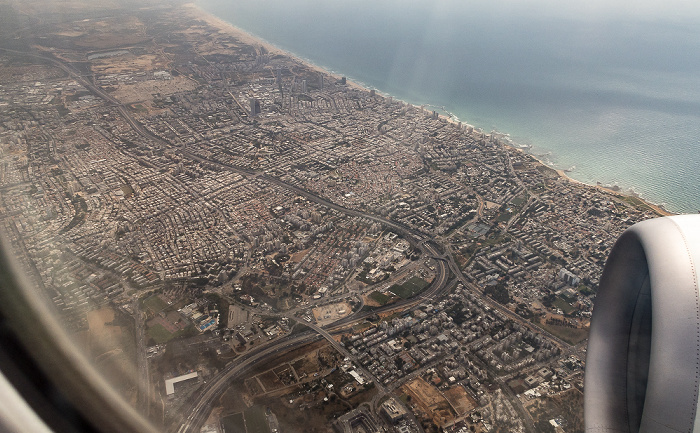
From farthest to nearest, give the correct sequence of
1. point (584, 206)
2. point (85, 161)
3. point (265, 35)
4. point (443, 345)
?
point (265, 35) < point (85, 161) < point (584, 206) < point (443, 345)

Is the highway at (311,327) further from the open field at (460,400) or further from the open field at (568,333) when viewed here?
the open field at (460,400)

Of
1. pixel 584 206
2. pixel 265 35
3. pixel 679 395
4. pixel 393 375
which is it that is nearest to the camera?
pixel 679 395

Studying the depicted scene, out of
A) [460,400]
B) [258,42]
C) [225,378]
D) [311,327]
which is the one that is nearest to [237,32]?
[258,42]

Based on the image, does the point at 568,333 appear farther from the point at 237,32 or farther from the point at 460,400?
the point at 237,32

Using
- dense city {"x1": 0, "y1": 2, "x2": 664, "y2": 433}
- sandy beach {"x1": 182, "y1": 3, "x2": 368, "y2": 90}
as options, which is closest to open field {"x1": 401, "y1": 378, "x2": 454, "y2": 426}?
dense city {"x1": 0, "y1": 2, "x2": 664, "y2": 433}

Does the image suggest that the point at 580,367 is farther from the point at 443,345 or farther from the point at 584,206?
the point at 584,206

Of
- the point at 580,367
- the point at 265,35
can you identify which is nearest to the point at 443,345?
the point at 580,367
